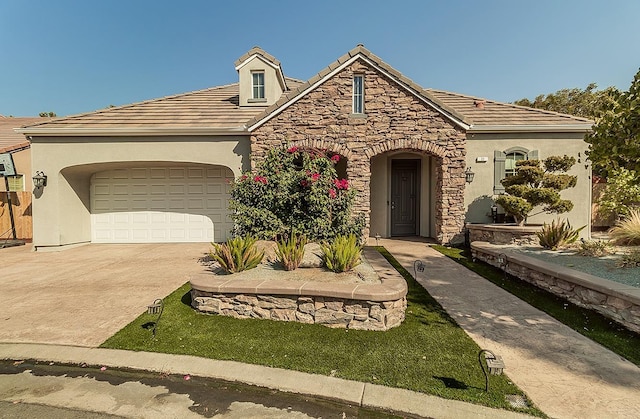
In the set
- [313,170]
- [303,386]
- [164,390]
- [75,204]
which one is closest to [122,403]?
[164,390]

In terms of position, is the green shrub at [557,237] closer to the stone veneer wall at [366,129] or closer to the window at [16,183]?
the stone veneer wall at [366,129]

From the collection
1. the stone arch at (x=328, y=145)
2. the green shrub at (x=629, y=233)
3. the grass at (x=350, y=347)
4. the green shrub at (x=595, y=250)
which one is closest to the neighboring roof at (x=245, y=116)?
the stone arch at (x=328, y=145)

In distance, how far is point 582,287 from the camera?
16.2 ft

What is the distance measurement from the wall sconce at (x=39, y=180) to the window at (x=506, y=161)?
1509 centimetres

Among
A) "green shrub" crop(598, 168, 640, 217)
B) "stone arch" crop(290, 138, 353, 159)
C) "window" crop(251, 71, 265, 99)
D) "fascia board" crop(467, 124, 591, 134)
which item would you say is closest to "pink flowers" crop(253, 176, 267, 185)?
"stone arch" crop(290, 138, 353, 159)

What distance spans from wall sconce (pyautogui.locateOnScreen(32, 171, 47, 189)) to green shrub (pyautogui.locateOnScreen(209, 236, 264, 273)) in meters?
8.24

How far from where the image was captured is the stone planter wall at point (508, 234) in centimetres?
833

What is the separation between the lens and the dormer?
36.8 feet

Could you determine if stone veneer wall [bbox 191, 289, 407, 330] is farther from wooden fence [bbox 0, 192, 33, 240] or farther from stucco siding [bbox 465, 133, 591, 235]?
wooden fence [bbox 0, 192, 33, 240]

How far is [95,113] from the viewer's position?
10578 millimetres

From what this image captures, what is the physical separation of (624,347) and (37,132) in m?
14.8

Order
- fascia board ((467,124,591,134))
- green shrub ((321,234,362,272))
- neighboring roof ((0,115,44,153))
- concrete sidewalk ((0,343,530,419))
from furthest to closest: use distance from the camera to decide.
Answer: neighboring roof ((0,115,44,153)) → fascia board ((467,124,591,134)) → green shrub ((321,234,362,272)) → concrete sidewalk ((0,343,530,419))

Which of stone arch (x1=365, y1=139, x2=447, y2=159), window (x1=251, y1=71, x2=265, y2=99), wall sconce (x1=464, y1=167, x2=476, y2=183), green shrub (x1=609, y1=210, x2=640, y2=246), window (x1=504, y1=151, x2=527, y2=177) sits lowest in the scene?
green shrub (x1=609, y1=210, x2=640, y2=246)

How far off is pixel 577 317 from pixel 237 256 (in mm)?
5660
